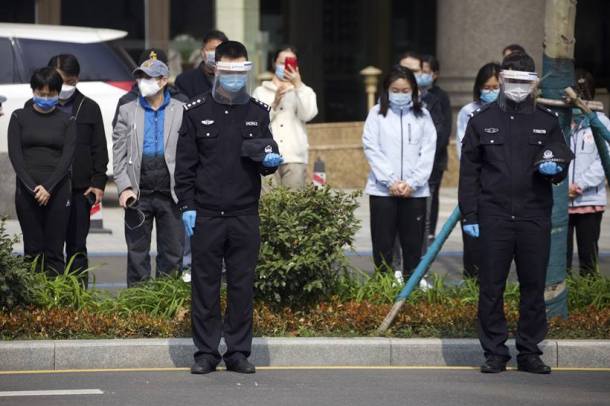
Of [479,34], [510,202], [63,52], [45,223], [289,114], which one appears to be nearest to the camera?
[510,202]

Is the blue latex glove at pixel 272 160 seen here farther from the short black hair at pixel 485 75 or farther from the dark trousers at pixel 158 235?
the short black hair at pixel 485 75

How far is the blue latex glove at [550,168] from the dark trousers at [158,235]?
3129 mm

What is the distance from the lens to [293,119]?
13.1 m

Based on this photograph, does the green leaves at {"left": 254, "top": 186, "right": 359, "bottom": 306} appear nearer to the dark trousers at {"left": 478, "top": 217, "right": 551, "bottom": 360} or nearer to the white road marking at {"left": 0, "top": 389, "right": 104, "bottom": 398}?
the dark trousers at {"left": 478, "top": 217, "right": 551, "bottom": 360}

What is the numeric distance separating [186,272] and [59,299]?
1.32 m

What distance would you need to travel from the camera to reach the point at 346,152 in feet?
70.9

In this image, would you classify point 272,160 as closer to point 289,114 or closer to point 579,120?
point 289,114

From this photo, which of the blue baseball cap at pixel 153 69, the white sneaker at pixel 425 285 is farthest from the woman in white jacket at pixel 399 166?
the blue baseball cap at pixel 153 69

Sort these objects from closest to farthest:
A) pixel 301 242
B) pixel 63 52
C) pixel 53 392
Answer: pixel 53 392 < pixel 301 242 < pixel 63 52

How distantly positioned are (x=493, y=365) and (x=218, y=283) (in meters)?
1.82

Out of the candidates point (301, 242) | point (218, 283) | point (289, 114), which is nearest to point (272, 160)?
point (218, 283)

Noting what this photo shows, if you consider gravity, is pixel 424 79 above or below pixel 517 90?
below

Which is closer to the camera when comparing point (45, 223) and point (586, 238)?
point (45, 223)

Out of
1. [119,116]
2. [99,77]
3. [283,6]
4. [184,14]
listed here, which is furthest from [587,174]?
[283,6]
